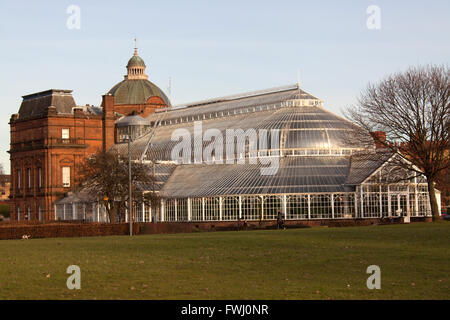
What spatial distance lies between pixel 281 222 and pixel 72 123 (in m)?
60.8

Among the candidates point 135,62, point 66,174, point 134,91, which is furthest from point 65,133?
point 135,62

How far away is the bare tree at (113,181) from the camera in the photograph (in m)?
83.8

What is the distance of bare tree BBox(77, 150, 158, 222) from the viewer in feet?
275

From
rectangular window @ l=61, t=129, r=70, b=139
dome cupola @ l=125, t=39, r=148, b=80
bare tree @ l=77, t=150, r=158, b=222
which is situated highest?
dome cupola @ l=125, t=39, r=148, b=80

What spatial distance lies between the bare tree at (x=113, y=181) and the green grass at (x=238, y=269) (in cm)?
3676

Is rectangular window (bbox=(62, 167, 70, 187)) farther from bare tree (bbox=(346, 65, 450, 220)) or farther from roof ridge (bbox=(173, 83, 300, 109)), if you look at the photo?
bare tree (bbox=(346, 65, 450, 220))

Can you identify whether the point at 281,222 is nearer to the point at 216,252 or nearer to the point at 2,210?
the point at 216,252

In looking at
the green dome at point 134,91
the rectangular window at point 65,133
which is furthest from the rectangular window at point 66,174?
the green dome at point 134,91

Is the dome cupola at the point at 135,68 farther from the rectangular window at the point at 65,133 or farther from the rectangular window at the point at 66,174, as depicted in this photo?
the rectangular window at the point at 66,174

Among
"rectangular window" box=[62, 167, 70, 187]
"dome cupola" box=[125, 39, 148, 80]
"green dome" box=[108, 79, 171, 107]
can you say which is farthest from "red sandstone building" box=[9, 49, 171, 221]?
"dome cupola" box=[125, 39, 148, 80]

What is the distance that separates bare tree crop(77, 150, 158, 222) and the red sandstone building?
29493 millimetres

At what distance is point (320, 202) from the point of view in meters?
82.3

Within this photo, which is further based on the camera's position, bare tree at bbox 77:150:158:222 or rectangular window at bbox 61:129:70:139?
rectangular window at bbox 61:129:70:139

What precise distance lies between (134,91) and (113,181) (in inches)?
2470
